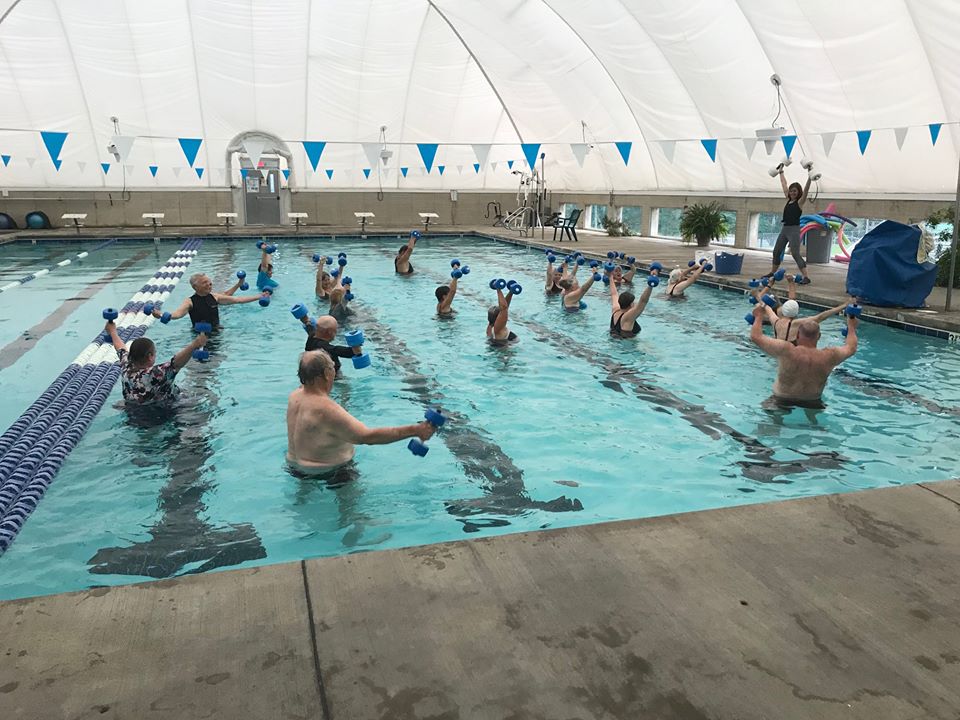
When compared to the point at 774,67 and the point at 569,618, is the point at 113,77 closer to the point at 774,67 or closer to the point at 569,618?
the point at 774,67

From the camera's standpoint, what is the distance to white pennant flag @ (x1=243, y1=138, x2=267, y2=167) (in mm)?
25578

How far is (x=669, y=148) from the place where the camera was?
19.6 m

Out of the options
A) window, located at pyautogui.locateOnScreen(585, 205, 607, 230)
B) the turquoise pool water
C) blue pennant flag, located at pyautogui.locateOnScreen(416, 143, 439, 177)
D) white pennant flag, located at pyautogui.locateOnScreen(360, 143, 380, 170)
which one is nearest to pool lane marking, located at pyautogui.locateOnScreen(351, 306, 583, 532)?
the turquoise pool water

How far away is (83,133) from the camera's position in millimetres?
23469

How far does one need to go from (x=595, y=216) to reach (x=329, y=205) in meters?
10.2

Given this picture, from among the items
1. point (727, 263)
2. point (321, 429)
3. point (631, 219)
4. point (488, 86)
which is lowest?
point (321, 429)

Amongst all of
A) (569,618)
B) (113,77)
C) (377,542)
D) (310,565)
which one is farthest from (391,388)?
(113,77)

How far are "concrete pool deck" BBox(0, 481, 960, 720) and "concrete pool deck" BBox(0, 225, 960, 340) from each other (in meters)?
7.52

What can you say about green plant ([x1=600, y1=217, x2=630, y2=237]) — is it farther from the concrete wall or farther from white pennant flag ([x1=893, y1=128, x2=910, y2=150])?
white pennant flag ([x1=893, y1=128, x2=910, y2=150])

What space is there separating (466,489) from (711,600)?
8.67 feet

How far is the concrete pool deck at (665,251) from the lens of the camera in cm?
951

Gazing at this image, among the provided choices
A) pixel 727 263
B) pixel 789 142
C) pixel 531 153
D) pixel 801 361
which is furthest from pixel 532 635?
pixel 531 153

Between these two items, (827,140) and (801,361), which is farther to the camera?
(827,140)

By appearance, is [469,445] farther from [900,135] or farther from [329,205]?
[329,205]
